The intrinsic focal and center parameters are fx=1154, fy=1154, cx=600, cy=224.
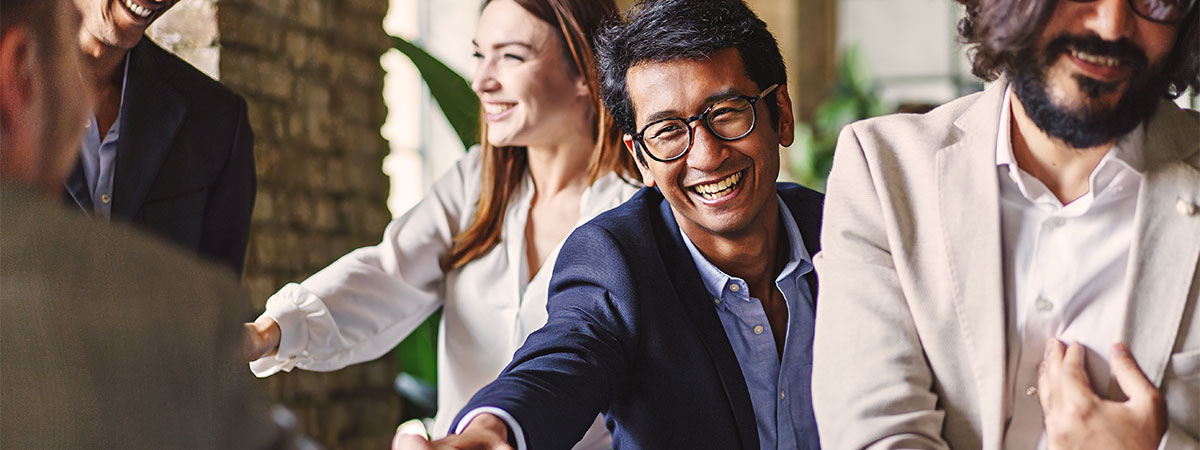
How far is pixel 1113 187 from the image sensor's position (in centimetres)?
92

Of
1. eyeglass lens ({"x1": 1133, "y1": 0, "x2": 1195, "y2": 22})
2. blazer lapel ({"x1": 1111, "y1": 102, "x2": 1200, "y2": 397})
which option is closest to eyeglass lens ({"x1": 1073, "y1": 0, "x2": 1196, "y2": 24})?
eyeglass lens ({"x1": 1133, "y1": 0, "x2": 1195, "y2": 22})

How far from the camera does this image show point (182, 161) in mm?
1395

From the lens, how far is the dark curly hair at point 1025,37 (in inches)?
34.8

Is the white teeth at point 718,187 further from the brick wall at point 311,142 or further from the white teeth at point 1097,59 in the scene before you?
the brick wall at point 311,142

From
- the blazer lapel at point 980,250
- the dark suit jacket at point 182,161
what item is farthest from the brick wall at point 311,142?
the blazer lapel at point 980,250

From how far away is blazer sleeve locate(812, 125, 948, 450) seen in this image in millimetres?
965

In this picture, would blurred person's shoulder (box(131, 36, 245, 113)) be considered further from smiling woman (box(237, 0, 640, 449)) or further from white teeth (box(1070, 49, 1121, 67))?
white teeth (box(1070, 49, 1121, 67))

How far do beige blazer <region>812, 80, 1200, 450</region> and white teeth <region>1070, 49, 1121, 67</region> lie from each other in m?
0.07

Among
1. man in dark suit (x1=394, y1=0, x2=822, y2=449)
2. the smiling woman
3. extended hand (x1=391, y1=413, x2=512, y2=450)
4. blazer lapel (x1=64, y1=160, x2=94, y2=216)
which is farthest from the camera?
the smiling woman

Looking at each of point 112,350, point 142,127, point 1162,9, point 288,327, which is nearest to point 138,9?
point 142,127

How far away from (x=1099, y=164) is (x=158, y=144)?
101 cm

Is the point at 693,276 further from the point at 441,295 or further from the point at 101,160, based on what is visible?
the point at 101,160

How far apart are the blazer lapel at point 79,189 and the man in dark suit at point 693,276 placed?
515 mm

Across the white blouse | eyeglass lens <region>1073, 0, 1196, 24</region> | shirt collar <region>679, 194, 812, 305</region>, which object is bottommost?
the white blouse
